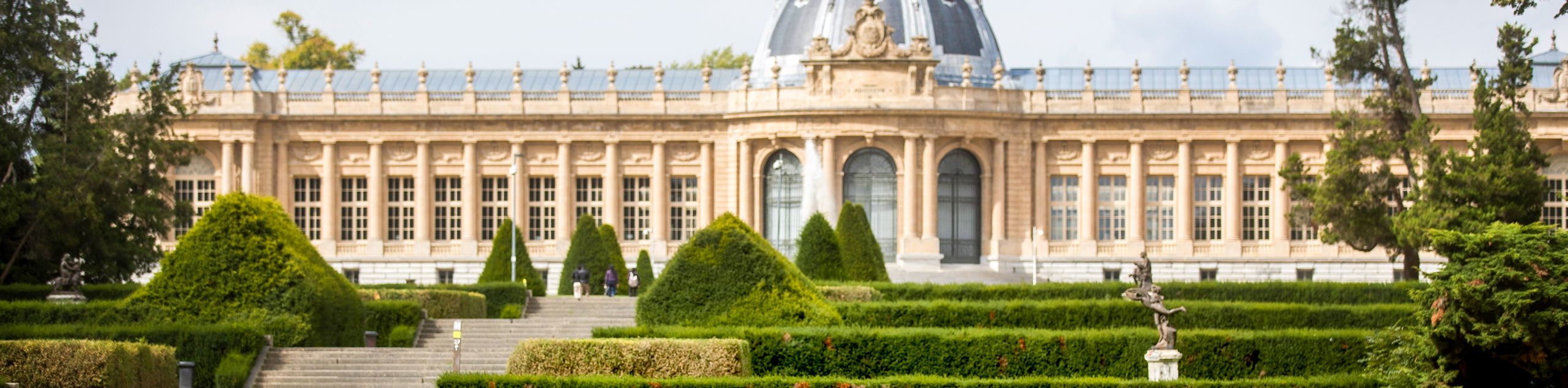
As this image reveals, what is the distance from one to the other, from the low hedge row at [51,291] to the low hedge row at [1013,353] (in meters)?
15.9

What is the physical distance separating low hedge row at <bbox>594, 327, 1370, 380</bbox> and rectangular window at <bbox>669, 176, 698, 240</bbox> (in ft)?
115

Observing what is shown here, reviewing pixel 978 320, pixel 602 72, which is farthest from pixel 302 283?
pixel 602 72

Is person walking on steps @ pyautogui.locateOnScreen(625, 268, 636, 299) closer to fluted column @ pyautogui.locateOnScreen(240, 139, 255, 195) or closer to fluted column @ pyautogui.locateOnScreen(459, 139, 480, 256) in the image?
fluted column @ pyautogui.locateOnScreen(459, 139, 480, 256)

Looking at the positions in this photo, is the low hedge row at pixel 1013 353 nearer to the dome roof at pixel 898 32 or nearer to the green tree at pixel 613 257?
the green tree at pixel 613 257

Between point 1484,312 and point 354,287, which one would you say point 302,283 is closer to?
point 354,287

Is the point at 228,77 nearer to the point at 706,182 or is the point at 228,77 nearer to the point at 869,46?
the point at 706,182

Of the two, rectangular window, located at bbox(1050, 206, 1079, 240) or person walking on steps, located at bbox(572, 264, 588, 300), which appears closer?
person walking on steps, located at bbox(572, 264, 588, 300)

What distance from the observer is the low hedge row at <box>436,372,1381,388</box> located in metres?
22.9

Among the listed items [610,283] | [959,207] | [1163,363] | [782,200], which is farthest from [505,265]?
[1163,363]

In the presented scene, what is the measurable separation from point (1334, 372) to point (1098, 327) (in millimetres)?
4787

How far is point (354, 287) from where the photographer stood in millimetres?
33375

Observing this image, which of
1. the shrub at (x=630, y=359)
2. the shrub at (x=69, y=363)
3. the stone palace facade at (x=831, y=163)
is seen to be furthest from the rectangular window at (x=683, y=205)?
the shrub at (x=69, y=363)

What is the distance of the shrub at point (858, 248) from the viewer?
1679 inches

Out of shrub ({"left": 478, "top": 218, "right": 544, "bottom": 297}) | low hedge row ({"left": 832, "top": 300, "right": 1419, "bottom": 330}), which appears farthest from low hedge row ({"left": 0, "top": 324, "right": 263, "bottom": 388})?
shrub ({"left": 478, "top": 218, "right": 544, "bottom": 297})
